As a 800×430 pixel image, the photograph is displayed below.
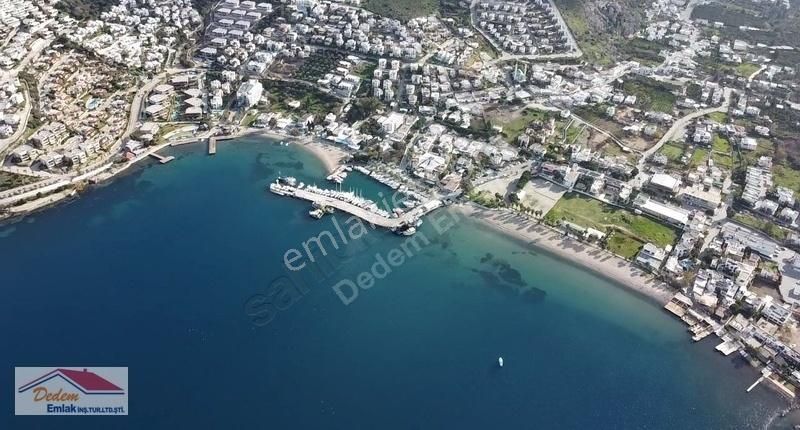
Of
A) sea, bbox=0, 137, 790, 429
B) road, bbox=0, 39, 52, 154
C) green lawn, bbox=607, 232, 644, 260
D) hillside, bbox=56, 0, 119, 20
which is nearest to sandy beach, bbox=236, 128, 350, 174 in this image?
sea, bbox=0, 137, 790, 429

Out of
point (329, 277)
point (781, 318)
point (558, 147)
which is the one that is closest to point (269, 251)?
point (329, 277)

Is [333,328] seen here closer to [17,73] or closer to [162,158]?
[162,158]

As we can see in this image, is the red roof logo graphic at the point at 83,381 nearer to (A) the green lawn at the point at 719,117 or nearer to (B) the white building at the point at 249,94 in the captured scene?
(B) the white building at the point at 249,94

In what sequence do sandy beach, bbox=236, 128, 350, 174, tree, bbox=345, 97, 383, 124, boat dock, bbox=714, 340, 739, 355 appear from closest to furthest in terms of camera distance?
1. boat dock, bbox=714, 340, 739, 355
2. sandy beach, bbox=236, 128, 350, 174
3. tree, bbox=345, 97, 383, 124

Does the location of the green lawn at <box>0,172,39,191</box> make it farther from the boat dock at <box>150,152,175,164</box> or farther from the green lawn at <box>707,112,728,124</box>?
the green lawn at <box>707,112,728,124</box>

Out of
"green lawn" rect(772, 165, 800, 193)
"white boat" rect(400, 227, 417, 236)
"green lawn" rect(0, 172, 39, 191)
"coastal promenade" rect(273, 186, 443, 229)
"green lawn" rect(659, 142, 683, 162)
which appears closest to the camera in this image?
"white boat" rect(400, 227, 417, 236)

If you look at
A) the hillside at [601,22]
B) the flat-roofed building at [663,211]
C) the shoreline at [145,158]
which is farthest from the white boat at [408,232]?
the hillside at [601,22]

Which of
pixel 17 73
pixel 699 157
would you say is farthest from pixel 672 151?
pixel 17 73
